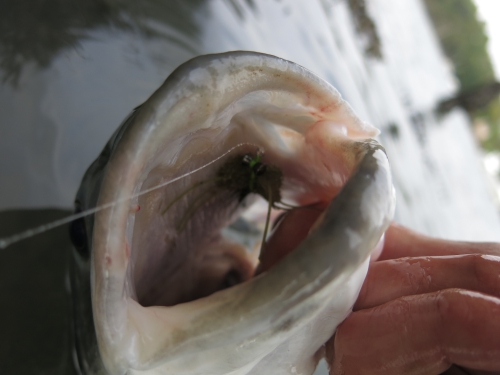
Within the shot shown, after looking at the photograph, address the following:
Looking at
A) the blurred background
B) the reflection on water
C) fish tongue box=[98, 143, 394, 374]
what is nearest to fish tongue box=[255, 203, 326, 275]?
fish tongue box=[98, 143, 394, 374]

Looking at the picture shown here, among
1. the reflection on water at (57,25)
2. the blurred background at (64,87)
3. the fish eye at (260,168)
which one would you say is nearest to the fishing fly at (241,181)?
the fish eye at (260,168)

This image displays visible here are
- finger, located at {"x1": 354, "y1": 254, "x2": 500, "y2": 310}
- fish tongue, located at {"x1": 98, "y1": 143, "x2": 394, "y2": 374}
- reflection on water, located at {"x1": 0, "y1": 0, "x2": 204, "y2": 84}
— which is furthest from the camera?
reflection on water, located at {"x1": 0, "y1": 0, "x2": 204, "y2": 84}

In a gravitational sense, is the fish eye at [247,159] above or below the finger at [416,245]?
above

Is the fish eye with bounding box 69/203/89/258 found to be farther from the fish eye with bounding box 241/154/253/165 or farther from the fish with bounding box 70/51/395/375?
the fish eye with bounding box 241/154/253/165

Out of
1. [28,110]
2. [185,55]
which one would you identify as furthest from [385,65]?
[28,110]

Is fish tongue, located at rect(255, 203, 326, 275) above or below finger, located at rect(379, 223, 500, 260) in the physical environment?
above

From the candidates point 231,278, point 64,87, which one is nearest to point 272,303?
point 231,278

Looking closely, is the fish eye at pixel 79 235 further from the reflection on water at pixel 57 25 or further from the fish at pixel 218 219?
the reflection on water at pixel 57 25
